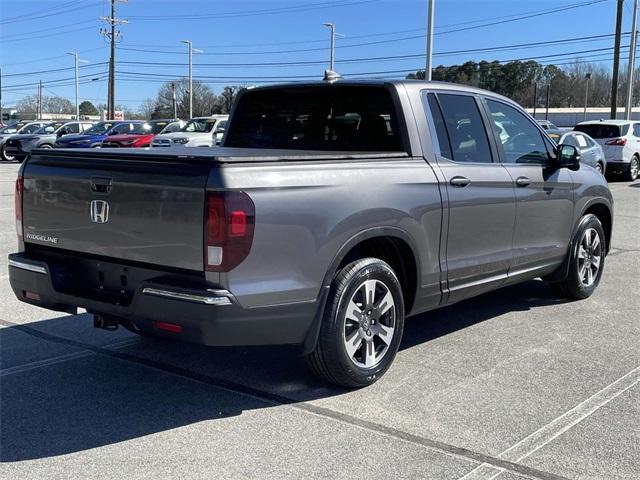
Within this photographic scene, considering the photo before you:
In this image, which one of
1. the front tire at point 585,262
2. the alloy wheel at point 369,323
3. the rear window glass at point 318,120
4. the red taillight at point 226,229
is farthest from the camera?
the front tire at point 585,262

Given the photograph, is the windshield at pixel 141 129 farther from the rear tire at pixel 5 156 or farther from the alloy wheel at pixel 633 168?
the alloy wheel at pixel 633 168

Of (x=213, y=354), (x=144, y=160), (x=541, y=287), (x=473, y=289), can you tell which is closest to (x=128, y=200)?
(x=144, y=160)


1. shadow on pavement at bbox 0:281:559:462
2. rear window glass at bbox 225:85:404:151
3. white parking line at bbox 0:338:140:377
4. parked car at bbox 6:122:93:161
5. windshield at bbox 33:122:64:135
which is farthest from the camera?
windshield at bbox 33:122:64:135

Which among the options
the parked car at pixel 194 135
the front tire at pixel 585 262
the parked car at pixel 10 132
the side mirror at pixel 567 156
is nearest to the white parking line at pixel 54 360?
the side mirror at pixel 567 156

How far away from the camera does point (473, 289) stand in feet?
17.2

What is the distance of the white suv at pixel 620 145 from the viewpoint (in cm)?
2039

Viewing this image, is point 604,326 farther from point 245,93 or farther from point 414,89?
point 245,93

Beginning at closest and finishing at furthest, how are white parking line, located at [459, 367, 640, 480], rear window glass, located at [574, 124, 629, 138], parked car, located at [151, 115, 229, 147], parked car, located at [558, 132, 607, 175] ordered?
white parking line, located at [459, 367, 640, 480], parked car, located at [558, 132, 607, 175], rear window glass, located at [574, 124, 629, 138], parked car, located at [151, 115, 229, 147]

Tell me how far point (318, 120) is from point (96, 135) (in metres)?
24.9

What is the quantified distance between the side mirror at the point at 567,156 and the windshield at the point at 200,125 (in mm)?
18978

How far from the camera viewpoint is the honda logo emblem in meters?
4.04

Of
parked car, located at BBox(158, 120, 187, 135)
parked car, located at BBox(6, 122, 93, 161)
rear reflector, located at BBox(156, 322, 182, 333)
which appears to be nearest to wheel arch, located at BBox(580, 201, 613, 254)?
rear reflector, located at BBox(156, 322, 182, 333)

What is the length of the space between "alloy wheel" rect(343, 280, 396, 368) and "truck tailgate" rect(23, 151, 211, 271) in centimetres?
113

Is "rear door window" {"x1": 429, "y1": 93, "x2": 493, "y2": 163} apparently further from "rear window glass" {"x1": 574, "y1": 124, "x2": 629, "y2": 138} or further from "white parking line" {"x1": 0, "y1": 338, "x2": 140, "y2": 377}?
"rear window glass" {"x1": 574, "y1": 124, "x2": 629, "y2": 138}
